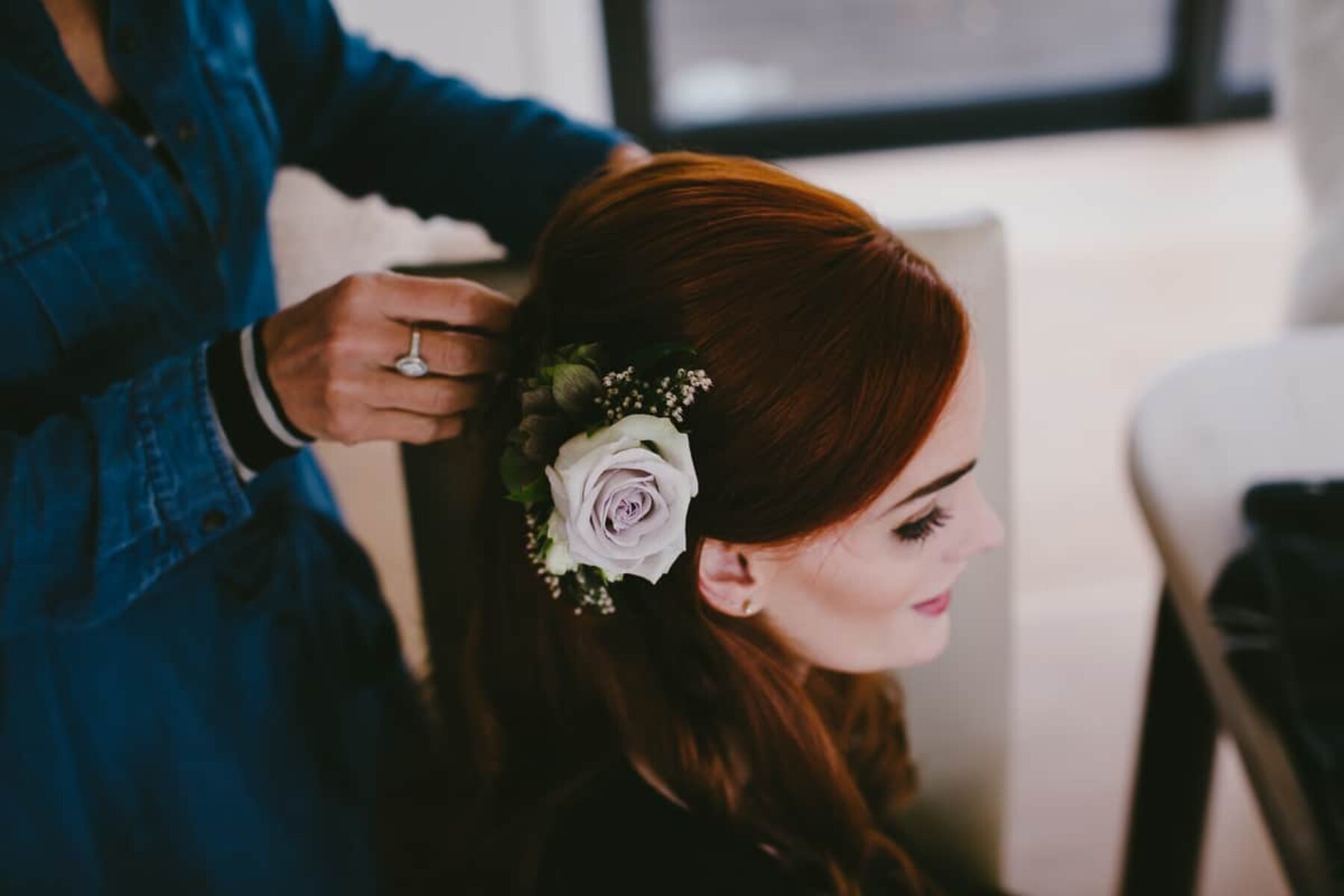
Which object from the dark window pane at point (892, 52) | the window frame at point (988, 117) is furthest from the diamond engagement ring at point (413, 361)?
the dark window pane at point (892, 52)

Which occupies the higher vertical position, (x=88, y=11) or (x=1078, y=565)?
(x=88, y=11)

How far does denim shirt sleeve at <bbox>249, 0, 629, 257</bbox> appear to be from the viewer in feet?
3.13

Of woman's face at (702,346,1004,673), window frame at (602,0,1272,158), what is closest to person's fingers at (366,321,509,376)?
woman's face at (702,346,1004,673)

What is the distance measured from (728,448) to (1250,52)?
11.5 ft

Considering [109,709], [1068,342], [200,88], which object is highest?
[200,88]

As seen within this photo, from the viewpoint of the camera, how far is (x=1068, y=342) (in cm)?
271

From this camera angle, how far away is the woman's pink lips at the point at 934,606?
874 mm

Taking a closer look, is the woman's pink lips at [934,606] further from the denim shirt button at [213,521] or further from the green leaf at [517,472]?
the denim shirt button at [213,521]

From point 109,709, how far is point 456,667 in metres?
0.29

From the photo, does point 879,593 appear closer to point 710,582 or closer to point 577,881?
point 710,582

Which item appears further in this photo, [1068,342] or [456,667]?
[1068,342]

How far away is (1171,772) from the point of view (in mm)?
1277

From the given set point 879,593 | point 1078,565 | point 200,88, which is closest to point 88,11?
point 200,88

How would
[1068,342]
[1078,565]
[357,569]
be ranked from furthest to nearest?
[1068,342], [1078,565], [357,569]
